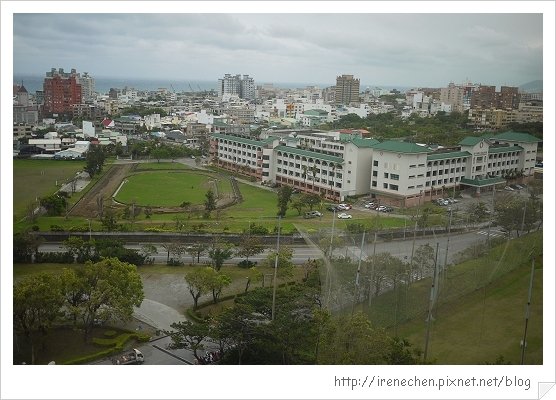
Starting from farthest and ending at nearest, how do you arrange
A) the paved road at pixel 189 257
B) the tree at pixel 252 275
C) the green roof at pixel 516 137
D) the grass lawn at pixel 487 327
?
1. the green roof at pixel 516 137
2. the paved road at pixel 189 257
3. the tree at pixel 252 275
4. the grass lawn at pixel 487 327

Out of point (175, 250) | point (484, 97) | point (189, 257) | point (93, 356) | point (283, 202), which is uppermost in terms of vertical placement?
point (484, 97)

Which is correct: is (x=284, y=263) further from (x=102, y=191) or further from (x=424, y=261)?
(x=102, y=191)

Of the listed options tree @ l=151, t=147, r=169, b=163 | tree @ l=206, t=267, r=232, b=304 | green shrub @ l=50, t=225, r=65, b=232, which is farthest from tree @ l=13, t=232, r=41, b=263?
tree @ l=151, t=147, r=169, b=163

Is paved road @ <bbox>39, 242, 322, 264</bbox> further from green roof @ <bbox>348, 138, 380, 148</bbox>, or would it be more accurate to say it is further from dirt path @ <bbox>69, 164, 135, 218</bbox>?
green roof @ <bbox>348, 138, 380, 148</bbox>

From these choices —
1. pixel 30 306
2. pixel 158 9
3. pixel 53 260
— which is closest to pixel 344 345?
pixel 30 306

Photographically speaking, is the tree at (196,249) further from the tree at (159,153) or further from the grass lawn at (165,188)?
the tree at (159,153)

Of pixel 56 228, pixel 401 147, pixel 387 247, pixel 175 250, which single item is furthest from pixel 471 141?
pixel 56 228

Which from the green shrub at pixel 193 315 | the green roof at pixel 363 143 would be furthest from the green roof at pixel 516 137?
the green shrub at pixel 193 315

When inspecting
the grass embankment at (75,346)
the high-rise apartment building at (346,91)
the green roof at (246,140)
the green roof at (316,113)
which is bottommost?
the grass embankment at (75,346)
